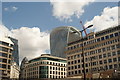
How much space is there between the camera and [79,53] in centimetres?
11075

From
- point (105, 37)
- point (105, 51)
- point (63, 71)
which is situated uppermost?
point (105, 37)

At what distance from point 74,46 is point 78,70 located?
53.4 ft

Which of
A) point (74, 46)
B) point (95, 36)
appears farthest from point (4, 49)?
point (95, 36)

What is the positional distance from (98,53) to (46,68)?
5200 centimetres

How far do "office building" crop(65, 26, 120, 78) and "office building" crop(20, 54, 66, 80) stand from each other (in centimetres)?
2772

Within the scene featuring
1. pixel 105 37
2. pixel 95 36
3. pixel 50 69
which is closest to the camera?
pixel 105 37

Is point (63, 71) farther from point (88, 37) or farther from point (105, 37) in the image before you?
point (105, 37)

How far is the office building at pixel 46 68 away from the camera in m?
138

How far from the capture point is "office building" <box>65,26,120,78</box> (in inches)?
3575

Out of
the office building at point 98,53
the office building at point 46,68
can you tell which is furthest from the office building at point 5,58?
the office building at point 46,68

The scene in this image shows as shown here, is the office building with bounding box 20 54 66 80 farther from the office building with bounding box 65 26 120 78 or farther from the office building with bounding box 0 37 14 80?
the office building with bounding box 0 37 14 80

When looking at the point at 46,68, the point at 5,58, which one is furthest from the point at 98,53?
the point at 46,68

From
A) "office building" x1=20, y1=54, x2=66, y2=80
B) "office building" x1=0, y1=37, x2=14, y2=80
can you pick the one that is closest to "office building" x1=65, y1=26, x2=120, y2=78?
"office building" x1=20, y1=54, x2=66, y2=80

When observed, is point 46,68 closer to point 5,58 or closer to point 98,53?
point 5,58
